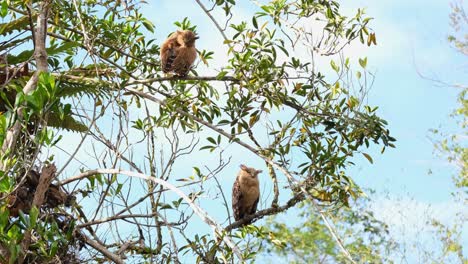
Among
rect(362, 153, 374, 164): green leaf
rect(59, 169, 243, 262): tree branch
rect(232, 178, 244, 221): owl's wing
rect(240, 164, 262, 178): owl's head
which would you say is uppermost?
rect(240, 164, 262, 178): owl's head

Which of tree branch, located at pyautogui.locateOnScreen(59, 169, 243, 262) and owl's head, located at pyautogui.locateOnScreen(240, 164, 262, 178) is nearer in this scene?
tree branch, located at pyautogui.locateOnScreen(59, 169, 243, 262)

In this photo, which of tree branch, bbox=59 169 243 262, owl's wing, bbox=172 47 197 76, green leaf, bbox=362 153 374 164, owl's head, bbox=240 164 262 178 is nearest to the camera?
tree branch, bbox=59 169 243 262

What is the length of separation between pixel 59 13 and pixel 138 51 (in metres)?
0.69

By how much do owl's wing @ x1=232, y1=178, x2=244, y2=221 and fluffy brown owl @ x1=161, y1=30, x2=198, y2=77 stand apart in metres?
1.07

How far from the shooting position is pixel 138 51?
698 cm

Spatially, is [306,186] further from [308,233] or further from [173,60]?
[308,233]

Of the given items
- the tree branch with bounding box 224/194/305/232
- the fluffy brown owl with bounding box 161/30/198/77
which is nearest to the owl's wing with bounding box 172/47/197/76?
the fluffy brown owl with bounding box 161/30/198/77

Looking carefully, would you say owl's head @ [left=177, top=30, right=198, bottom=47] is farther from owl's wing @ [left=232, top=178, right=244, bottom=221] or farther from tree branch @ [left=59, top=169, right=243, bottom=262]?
tree branch @ [left=59, top=169, right=243, bottom=262]

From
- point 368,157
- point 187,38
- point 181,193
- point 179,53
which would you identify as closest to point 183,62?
point 179,53

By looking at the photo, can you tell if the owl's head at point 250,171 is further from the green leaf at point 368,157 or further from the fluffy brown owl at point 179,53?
the green leaf at point 368,157

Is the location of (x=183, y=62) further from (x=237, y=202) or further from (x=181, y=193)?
(x=181, y=193)

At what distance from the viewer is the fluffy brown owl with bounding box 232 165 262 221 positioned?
674cm

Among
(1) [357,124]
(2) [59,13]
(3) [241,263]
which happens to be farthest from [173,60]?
(3) [241,263]

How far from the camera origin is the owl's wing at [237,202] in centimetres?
665
